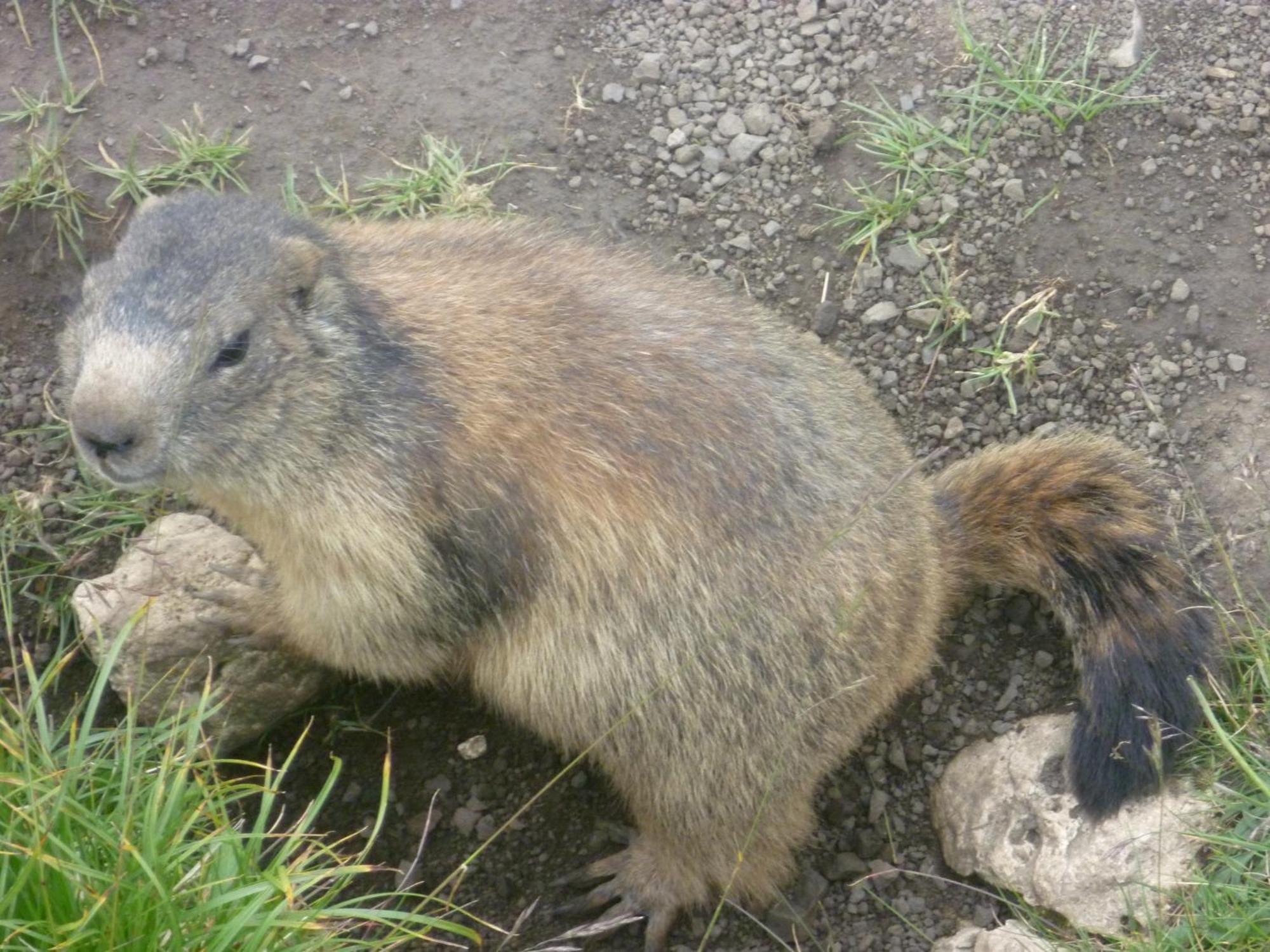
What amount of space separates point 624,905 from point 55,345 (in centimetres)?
275

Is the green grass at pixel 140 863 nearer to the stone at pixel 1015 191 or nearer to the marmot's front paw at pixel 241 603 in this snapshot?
the marmot's front paw at pixel 241 603

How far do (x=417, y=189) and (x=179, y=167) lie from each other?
853mm

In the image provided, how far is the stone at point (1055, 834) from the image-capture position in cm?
328

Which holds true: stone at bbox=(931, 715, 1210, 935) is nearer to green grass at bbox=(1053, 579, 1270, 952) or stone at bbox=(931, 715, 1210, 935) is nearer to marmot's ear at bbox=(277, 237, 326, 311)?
green grass at bbox=(1053, 579, 1270, 952)

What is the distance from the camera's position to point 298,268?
306cm

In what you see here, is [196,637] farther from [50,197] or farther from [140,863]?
[50,197]

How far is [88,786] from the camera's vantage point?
304cm

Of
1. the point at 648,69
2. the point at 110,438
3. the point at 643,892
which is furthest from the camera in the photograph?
the point at 648,69

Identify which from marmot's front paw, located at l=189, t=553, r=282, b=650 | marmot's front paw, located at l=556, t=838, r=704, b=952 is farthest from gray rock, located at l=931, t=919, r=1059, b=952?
marmot's front paw, located at l=189, t=553, r=282, b=650

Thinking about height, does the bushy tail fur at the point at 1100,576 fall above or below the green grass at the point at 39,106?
below

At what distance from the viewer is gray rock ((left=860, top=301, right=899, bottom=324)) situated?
4.46 m

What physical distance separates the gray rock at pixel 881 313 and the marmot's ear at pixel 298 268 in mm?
2098

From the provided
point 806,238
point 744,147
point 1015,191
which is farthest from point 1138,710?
point 744,147

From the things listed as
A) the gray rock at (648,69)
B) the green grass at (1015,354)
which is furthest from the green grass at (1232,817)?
the gray rock at (648,69)
